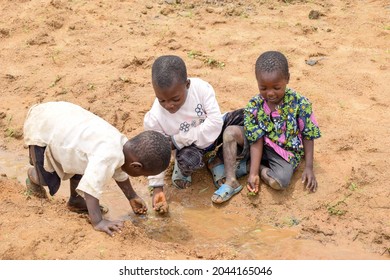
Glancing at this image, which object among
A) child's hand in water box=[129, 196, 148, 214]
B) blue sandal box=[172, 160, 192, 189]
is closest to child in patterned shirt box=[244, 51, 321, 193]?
blue sandal box=[172, 160, 192, 189]

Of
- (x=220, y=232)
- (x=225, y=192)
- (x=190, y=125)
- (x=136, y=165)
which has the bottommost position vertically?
(x=220, y=232)

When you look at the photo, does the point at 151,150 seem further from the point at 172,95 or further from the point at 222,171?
the point at 222,171

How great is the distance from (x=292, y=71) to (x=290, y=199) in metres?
1.92

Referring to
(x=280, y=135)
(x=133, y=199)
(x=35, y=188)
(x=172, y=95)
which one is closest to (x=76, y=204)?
(x=35, y=188)

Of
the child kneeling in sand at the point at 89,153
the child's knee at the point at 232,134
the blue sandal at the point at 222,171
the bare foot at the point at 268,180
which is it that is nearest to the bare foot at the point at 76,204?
the child kneeling in sand at the point at 89,153

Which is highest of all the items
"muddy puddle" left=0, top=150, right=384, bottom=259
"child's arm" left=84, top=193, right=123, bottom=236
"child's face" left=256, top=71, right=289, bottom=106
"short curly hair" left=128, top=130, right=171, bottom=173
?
"child's face" left=256, top=71, right=289, bottom=106

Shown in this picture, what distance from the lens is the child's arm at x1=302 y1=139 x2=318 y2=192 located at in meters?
4.06

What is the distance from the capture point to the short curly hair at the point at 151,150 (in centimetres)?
341

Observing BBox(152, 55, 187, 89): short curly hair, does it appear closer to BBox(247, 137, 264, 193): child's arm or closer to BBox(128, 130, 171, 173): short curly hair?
BBox(128, 130, 171, 173): short curly hair

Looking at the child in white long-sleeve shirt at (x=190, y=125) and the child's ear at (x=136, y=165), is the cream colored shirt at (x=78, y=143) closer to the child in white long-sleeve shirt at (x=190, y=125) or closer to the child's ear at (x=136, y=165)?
the child's ear at (x=136, y=165)

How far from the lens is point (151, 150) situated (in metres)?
3.41

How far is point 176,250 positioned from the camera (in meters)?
3.43

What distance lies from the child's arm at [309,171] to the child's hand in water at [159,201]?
102 cm

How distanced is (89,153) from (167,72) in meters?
0.77
